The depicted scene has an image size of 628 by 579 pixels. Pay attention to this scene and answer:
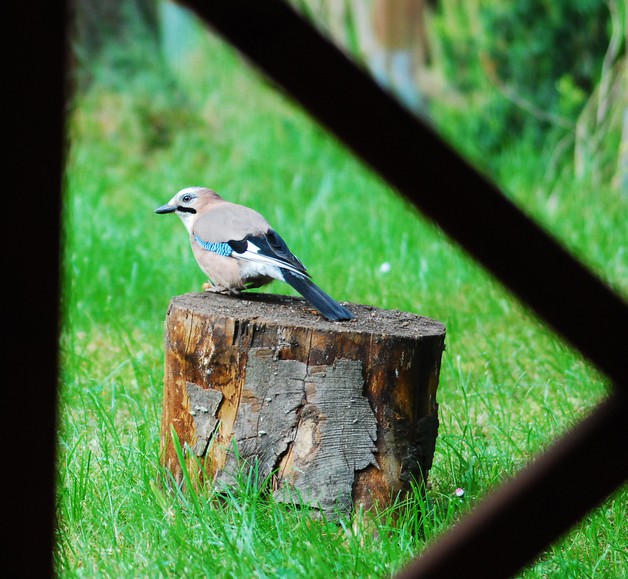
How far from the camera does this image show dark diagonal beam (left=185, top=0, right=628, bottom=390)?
1.23m

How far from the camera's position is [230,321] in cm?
279

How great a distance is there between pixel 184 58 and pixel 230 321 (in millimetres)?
7790

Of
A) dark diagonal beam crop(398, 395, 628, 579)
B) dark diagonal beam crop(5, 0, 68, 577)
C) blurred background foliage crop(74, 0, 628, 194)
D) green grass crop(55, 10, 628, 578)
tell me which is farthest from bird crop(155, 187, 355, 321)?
blurred background foliage crop(74, 0, 628, 194)

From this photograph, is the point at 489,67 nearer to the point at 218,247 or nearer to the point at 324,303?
the point at 218,247

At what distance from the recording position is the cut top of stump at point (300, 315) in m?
2.79

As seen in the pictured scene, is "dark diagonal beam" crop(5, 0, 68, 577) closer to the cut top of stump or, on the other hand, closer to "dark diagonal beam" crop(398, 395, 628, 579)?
"dark diagonal beam" crop(398, 395, 628, 579)

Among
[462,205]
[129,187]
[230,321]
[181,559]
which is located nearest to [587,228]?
[129,187]

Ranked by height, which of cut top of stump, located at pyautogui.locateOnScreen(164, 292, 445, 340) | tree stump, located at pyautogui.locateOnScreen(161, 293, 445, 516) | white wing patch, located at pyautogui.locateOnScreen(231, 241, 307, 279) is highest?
white wing patch, located at pyautogui.locateOnScreen(231, 241, 307, 279)

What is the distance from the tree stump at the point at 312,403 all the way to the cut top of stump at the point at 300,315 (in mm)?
14

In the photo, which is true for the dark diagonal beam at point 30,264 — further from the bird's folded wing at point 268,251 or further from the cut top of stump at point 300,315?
the bird's folded wing at point 268,251

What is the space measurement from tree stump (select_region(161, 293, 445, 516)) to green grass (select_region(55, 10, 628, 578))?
0.30 feet

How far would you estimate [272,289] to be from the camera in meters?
5.14

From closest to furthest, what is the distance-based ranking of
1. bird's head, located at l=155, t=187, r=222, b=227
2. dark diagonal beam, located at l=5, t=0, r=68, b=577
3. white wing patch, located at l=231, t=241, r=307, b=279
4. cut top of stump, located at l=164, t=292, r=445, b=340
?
1. dark diagonal beam, located at l=5, t=0, r=68, b=577
2. cut top of stump, located at l=164, t=292, r=445, b=340
3. white wing patch, located at l=231, t=241, r=307, b=279
4. bird's head, located at l=155, t=187, r=222, b=227

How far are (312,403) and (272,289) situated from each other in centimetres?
245
